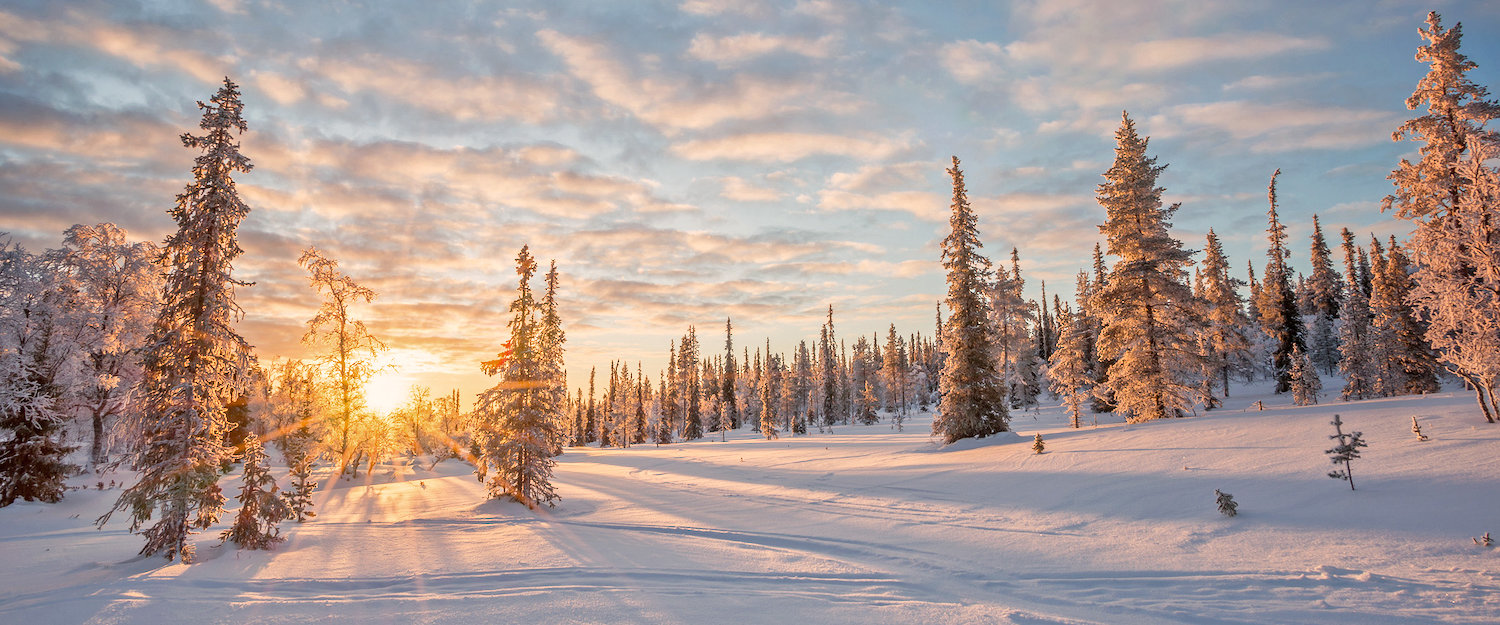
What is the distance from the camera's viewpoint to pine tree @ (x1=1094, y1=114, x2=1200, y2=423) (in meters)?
25.6

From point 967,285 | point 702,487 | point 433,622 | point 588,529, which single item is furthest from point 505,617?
point 967,285

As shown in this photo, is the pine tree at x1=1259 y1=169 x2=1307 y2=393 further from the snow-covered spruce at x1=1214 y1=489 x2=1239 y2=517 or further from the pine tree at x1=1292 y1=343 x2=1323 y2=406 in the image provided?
the snow-covered spruce at x1=1214 y1=489 x2=1239 y2=517

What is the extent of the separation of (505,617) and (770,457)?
1193 inches

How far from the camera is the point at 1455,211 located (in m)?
15.2

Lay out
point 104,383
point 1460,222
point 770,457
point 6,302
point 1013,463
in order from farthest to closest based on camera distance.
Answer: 1. point 770,457
2. point 104,383
3. point 1013,463
4. point 6,302
5. point 1460,222

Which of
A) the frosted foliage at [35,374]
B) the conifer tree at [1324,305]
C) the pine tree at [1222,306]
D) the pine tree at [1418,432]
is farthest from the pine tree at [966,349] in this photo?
the conifer tree at [1324,305]

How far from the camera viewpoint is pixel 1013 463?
21.1 m

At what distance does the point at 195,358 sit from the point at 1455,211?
102ft

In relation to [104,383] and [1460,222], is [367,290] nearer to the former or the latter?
[104,383]

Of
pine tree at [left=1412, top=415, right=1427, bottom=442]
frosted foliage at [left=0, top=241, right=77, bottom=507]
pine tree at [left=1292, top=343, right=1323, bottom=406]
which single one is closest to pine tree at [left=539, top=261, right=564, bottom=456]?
frosted foliage at [left=0, top=241, right=77, bottom=507]

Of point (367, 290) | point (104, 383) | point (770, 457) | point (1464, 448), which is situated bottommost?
point (770, 457)

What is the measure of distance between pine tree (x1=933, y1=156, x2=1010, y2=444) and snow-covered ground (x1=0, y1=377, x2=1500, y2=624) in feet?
23.7

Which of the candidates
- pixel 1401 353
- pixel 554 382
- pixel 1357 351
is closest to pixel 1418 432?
pixel 554 382

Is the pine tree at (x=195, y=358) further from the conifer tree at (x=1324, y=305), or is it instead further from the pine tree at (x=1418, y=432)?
the conifer tree at (x=1324, y=305)
